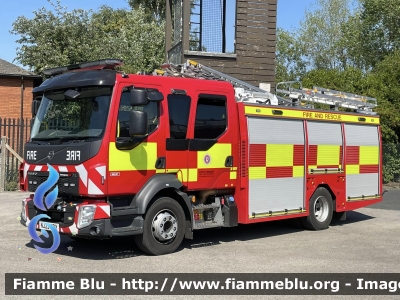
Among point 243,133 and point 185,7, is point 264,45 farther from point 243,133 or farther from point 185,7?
point 243,133

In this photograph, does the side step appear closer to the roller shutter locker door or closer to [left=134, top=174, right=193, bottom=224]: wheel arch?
[left=134, top=174, right=193, bottom=224]: wheel arch

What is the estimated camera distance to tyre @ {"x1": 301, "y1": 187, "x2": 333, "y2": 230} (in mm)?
Result: 10492

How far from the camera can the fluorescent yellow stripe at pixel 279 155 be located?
943 centimetres

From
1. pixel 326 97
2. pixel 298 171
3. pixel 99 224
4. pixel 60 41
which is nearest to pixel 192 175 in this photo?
pixel 99 224

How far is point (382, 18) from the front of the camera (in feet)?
113

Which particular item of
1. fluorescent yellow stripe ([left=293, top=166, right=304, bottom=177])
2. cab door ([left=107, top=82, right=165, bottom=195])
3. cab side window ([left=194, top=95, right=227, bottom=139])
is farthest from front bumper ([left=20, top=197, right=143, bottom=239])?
fluorescent yellow stripe ([left=293, top=166, right=304, bottom=177])

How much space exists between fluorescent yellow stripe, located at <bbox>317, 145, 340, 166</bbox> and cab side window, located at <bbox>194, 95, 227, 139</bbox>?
2723 millimetres

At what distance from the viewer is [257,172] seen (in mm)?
9188

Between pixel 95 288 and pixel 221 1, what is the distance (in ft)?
38.3

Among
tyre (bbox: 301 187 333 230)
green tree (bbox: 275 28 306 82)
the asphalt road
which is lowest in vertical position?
the asphalt road

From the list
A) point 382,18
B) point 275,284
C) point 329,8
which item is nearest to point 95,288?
point 275,284

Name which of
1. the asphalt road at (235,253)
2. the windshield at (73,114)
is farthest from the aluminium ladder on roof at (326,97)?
the windshield at (73,114)

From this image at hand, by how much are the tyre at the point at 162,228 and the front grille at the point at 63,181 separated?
43.5 inches

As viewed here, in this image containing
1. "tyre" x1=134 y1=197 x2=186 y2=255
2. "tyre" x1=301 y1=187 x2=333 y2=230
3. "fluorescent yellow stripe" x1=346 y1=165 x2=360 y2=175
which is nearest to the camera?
"tyre" x1=134 y1=197 x2=186 y2=255
